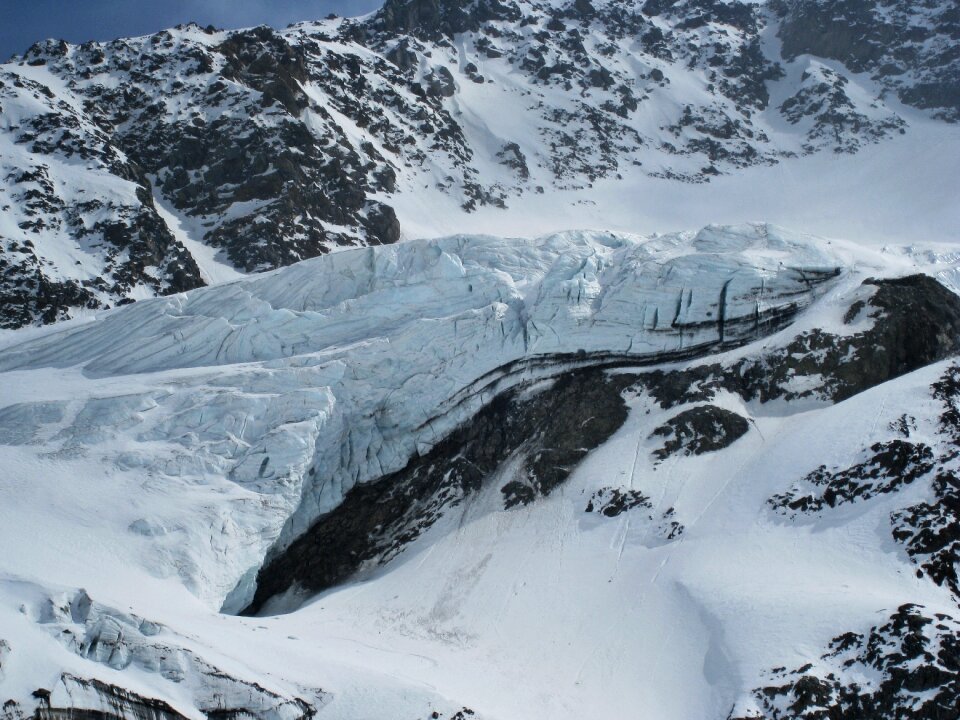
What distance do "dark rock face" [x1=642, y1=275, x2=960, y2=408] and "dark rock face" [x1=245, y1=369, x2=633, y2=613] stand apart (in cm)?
299

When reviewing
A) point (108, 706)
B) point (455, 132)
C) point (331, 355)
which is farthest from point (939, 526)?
point (455, 132)

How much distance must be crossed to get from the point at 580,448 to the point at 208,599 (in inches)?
586

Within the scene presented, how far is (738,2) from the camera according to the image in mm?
144375

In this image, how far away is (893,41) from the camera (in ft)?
414

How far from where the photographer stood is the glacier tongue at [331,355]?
102 ft

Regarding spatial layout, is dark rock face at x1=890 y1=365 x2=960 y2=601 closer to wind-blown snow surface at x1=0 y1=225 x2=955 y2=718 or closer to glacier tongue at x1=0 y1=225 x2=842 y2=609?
wind-blown snow surface at x1=0 y1=225 x2=955 y2=718

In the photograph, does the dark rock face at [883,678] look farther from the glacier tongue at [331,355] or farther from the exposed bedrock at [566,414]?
the glacier tongue at [331,355]

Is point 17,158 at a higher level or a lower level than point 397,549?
higher

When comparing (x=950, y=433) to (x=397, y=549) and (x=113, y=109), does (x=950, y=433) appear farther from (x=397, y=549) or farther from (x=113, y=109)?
(x=113, y=109)

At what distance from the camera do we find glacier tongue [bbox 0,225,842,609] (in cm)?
3098

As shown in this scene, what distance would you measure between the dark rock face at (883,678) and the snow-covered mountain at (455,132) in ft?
169

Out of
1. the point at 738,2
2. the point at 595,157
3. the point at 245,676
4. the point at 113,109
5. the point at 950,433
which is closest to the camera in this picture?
the point at 245,676

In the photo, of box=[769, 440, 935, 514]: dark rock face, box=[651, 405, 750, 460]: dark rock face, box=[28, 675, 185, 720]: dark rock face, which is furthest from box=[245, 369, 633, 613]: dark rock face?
box=[28, 675, 185, 720]: dark rock face

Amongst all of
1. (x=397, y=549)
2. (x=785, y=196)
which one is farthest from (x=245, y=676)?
(x=785, y=196)
